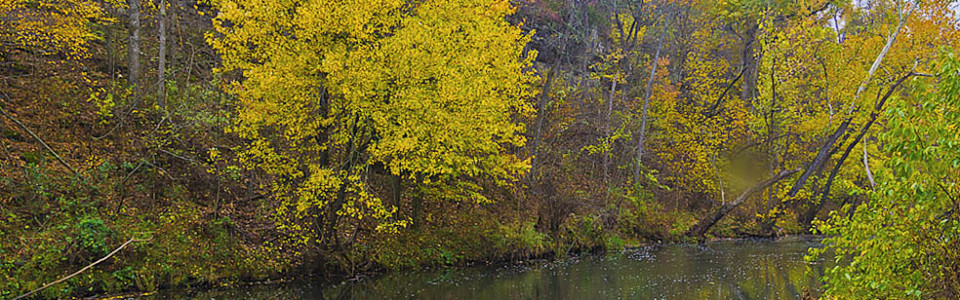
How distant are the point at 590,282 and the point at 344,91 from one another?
6956mm

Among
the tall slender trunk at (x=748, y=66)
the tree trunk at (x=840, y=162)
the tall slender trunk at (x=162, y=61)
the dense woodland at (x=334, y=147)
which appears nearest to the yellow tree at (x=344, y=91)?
the dense woodland at (x=334, y=147)

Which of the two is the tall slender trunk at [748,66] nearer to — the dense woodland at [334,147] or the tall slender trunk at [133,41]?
the dense woodland at [334,147]

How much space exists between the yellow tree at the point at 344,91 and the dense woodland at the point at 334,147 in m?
0.05

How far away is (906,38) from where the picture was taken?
20.8m

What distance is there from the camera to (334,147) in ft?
50.9

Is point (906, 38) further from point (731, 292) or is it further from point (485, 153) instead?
point (485, 153)

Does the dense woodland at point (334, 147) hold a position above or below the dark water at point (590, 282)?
above

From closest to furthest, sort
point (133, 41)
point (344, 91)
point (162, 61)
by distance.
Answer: point (344, 91) → point (133, 41) → point (162, 61)

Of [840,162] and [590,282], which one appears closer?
[590,282]

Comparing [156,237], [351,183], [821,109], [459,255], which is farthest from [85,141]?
[821,109]

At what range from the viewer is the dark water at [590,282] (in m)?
13.8

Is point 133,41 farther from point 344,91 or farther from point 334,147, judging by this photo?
point 344,91

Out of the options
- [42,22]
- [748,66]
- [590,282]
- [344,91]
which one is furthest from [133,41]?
[748,66]

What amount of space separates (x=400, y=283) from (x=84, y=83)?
9.06m
